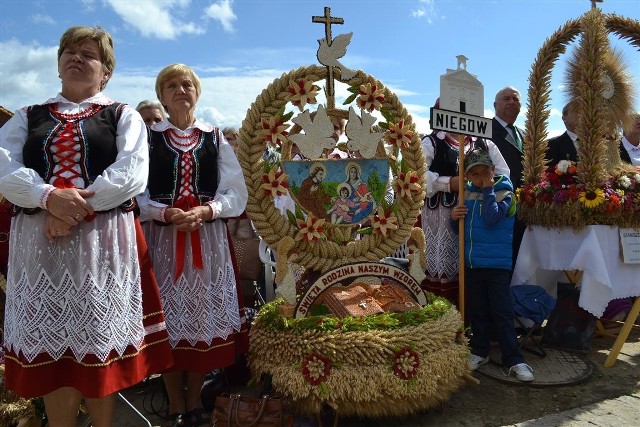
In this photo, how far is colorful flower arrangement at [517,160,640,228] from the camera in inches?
155

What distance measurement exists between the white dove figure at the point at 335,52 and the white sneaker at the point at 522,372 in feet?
7.49

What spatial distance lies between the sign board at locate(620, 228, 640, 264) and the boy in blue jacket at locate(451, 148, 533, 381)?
2.96 feet

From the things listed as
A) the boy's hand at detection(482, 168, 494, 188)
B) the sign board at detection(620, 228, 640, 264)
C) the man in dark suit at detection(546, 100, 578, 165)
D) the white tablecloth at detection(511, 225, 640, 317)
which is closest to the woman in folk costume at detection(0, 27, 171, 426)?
the boy's hand at detection(482, 168, 494, 188)

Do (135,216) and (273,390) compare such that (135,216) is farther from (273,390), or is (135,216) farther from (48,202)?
(273,390)

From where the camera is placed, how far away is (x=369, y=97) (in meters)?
3.38

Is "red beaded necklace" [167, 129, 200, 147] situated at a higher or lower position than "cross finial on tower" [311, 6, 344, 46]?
lower

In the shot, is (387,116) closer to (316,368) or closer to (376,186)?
(376,186)

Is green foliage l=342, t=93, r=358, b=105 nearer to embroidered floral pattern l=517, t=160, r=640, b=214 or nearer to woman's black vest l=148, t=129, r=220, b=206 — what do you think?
woman's black vest l=148, t=129, r=220, b=206

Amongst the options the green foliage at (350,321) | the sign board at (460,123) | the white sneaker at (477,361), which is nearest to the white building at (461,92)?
the sign board at (460,123)

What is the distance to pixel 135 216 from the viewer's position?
2.56m

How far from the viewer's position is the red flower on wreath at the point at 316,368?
2734mm

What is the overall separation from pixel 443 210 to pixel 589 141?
121cm

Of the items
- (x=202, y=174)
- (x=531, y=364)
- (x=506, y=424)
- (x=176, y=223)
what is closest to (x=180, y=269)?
(x=176, y=223)

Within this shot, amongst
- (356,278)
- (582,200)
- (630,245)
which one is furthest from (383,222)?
(630,245)
